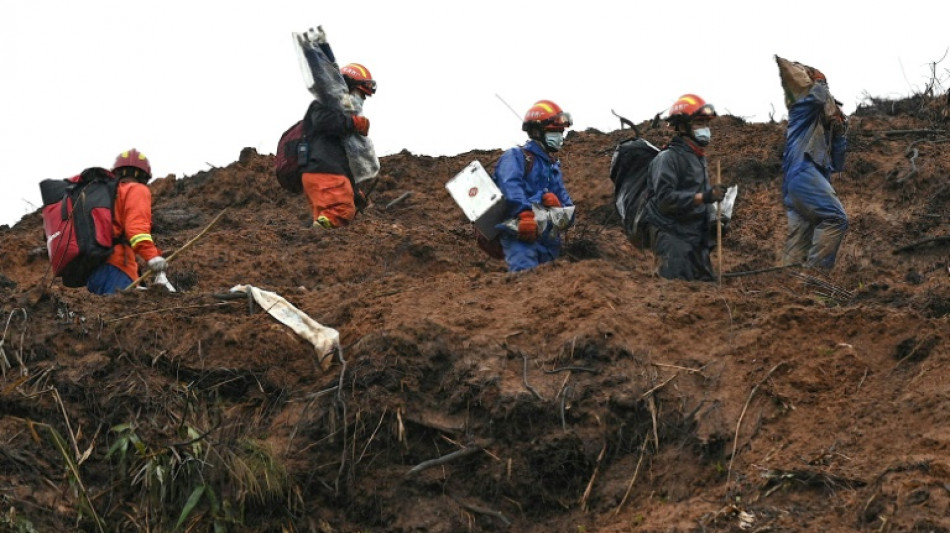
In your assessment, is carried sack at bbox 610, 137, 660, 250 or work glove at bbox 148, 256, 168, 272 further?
carried sack at bbox 610, 137, 660, 250

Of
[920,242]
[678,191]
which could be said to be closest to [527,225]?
[678,191]

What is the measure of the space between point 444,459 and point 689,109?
370 cm

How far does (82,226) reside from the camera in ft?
36.9

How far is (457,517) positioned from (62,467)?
7.44 ft

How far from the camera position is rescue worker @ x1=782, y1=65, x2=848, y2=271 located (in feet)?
39.8

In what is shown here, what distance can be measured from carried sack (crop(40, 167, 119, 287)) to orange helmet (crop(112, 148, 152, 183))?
9cm

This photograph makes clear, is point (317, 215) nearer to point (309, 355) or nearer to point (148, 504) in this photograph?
point (309, 355)

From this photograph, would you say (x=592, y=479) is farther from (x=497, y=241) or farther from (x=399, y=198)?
(x=399, y=198)

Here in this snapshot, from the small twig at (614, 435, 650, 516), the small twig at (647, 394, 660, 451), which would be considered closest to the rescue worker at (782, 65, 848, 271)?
the small twig at (647, 394, 660, 451)

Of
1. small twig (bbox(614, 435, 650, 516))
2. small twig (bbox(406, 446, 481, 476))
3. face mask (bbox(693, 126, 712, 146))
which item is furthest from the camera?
face mask (bbox(693, 126, 712, 146))

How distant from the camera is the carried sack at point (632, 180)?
1168 centimetres

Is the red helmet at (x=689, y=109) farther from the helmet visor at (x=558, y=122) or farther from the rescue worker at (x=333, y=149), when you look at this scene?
the rescue worker at (x=333, y=149)

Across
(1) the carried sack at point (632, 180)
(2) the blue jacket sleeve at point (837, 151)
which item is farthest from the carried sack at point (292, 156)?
(2) the blue jacket sleeve at point (837, 151)

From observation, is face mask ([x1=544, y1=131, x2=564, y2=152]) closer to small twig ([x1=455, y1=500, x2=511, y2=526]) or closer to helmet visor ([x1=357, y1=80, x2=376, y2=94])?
helmet visor ([x1=357, y1=80, x2=376, y2=94])
